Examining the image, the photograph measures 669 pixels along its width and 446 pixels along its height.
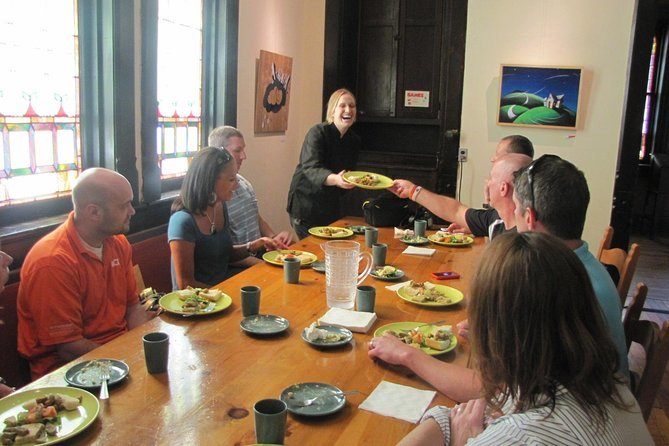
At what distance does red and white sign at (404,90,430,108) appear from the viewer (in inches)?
230

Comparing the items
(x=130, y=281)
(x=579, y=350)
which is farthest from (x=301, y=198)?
(x=579, y=350)

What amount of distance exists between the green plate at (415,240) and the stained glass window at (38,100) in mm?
1734

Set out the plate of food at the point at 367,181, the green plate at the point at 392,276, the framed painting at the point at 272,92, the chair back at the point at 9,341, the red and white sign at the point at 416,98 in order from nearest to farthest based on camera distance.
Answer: the chair back at the point at 9,341 → the green plate at the point at 392,276 → the plate of food at the point at 367,181 → the framed painting at the point at 272,92 → the red and white sign at the point at 416,98

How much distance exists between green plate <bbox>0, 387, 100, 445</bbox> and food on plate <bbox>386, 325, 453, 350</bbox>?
0.82m

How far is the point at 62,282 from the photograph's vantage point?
193cm

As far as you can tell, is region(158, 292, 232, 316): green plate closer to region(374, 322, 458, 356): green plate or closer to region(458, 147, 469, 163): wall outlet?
region(374, 322, 458, 356): green plate

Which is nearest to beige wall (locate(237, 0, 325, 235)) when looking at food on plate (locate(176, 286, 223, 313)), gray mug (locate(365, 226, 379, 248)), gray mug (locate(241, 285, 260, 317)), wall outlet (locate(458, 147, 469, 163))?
wall outlet (locate(458, 147, 469, 163))

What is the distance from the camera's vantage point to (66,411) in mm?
1267

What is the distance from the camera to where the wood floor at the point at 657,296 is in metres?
2.95

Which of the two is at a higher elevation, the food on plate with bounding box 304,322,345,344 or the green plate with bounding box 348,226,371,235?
the green plate with bounding box 348,226,371,235

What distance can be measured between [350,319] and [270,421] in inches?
29.8

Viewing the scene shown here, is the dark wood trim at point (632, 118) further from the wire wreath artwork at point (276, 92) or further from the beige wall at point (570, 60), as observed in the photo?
the wire wreath artwork at point (276, 92)

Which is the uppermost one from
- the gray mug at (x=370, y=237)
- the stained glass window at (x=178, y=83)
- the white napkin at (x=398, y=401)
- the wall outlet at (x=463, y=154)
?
the stained glass window at (x=178, y=83)

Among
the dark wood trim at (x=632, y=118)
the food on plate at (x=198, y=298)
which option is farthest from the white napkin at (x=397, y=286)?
the dark wood trim at (x=632, y=118)
